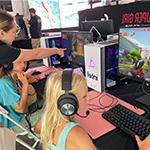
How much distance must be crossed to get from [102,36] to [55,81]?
98 cm

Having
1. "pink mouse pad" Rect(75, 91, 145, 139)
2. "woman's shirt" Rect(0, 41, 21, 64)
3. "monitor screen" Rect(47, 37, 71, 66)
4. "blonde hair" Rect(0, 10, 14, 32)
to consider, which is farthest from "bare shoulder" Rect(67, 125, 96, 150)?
"monitor screen" Rect(47, 37, 71, 66)

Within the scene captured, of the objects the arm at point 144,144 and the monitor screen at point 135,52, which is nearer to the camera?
the arm at point 144,144

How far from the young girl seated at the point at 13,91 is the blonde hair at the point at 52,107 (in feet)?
1.77

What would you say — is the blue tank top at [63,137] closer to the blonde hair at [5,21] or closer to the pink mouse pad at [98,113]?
the pink mouse pad at [98,113]

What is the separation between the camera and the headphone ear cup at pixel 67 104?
32.0 inches

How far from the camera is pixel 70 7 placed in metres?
6.11

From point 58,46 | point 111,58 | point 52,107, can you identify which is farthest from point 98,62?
point 58,46

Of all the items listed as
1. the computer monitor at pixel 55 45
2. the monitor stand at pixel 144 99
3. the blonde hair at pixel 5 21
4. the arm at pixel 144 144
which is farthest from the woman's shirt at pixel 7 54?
the arm at pixel 144 144

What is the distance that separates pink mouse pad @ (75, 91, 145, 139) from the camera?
0.99 meters

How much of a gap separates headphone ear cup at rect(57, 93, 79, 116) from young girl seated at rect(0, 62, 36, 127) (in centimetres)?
63

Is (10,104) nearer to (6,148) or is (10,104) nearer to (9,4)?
(6,148)

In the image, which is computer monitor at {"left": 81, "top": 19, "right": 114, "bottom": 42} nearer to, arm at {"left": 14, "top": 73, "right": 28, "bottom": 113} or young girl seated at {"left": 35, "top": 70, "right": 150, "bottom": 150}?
arm at {"left": 14, "top": 73, "right": 28, "bottom": 113}

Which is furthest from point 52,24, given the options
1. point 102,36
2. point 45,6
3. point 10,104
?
point 10,104

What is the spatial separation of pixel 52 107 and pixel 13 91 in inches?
22.9
